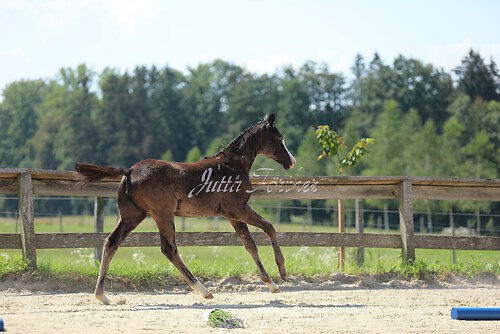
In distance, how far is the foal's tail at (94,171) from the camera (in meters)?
8.47

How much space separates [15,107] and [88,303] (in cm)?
8798

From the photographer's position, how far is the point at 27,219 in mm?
9547

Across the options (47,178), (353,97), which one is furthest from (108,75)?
(47,178)

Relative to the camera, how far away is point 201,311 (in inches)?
290

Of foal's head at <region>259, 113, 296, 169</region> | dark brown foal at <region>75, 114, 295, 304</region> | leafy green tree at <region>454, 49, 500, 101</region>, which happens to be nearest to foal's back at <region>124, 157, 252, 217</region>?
dark brown foal at <region>75, 114, 295, 304</region>

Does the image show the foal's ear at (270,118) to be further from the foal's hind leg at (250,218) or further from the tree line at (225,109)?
the tree line at (225,109)

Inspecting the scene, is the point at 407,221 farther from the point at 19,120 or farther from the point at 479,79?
the point at 19,120

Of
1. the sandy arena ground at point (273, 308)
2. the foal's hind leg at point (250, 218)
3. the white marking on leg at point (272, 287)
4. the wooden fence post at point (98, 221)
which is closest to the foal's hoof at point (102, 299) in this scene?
the sandy arena ground at point (273, 308)

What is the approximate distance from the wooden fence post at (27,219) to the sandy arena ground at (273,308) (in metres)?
0.48

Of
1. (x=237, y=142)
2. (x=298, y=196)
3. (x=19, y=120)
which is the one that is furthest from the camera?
(x=19, y=120)

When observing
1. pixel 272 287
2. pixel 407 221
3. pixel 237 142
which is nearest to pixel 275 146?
pixel 237 142

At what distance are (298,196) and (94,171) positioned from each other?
350 cm

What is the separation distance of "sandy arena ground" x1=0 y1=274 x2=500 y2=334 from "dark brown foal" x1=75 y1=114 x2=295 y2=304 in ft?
1.67

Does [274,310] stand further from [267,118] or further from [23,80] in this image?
[23,80]
